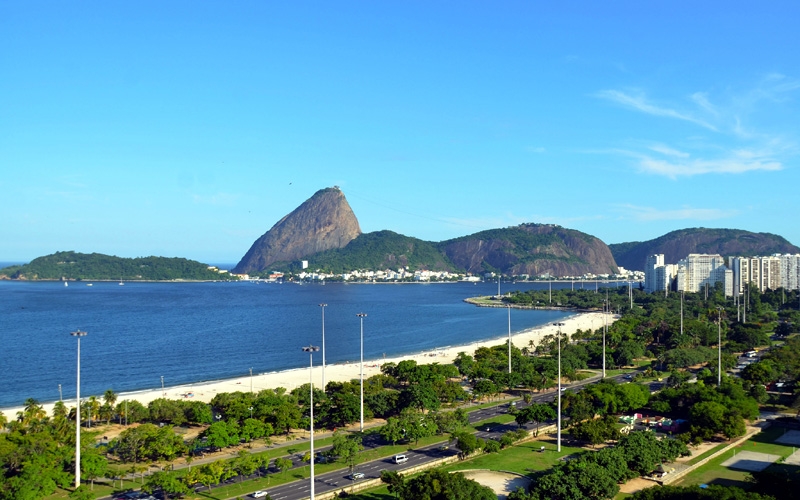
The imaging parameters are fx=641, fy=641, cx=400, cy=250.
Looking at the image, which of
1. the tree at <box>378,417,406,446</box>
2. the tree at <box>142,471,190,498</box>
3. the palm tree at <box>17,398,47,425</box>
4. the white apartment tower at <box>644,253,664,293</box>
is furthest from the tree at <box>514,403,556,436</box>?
the white apartment tower at <box>644,253,664,293</box>

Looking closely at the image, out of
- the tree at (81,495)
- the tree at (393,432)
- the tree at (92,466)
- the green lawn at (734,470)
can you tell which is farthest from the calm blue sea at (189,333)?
the green lawn at (734,470)

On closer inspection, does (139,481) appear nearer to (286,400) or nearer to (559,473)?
(286,400)

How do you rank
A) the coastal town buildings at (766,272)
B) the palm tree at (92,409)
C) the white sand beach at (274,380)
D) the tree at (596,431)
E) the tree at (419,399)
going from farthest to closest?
the coastal town buildings at (766,272), the white sand beach at (274,380), the tree at (419,399), the palm tree at (92,409), the tree at (596,431)

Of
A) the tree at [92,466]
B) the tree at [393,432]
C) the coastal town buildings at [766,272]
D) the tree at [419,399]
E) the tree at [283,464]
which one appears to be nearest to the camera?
the tree at [92,466]

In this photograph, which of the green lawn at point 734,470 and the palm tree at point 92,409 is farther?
the palm tree at point 92,409

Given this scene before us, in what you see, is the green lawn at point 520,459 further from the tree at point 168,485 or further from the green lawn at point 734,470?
the tree at point 168,485

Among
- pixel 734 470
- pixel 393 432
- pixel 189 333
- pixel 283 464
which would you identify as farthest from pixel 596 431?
pixel 189 333

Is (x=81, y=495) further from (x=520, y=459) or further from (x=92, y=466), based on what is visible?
(x=520, y=459)

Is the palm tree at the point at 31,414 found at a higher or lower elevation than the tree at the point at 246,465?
higher
